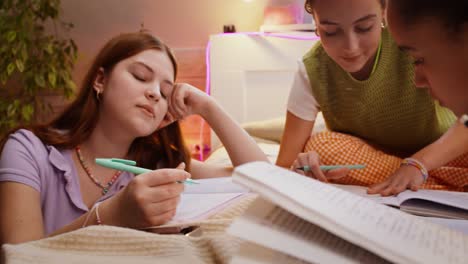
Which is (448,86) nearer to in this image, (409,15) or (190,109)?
(409,15)

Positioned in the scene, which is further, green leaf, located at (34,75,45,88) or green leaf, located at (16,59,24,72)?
green leaf, located at (34,75,45,88)

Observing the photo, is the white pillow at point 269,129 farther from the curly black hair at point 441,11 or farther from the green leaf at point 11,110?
the curly black hair at point 441,11

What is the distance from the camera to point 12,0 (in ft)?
7.40

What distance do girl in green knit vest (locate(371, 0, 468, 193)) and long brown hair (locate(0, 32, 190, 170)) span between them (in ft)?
2.45

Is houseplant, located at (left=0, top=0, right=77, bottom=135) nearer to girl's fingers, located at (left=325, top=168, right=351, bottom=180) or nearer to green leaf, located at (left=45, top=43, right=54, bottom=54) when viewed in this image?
green leaf, located at (left=45, top=43, right=54, bottom=54)

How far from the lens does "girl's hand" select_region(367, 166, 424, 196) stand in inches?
33.9

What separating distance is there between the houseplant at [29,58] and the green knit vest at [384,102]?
1405 millimetres

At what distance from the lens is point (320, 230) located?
1.45 ft

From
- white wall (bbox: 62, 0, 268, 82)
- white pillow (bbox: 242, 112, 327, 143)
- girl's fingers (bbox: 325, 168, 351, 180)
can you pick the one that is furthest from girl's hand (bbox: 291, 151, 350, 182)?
white wall (bbox: 62, 0, 268, 82)

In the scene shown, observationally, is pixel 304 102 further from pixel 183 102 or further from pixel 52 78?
pixel 52 78

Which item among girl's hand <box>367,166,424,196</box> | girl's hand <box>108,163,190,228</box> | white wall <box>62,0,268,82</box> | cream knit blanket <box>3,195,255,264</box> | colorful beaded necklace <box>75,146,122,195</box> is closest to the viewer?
cream knit blanket <box>3,195,255,264</box>

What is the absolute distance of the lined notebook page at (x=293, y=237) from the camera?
0.40 meters

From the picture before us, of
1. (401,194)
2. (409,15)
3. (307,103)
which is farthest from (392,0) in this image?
(307,103)

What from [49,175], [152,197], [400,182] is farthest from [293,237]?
[49,175]
